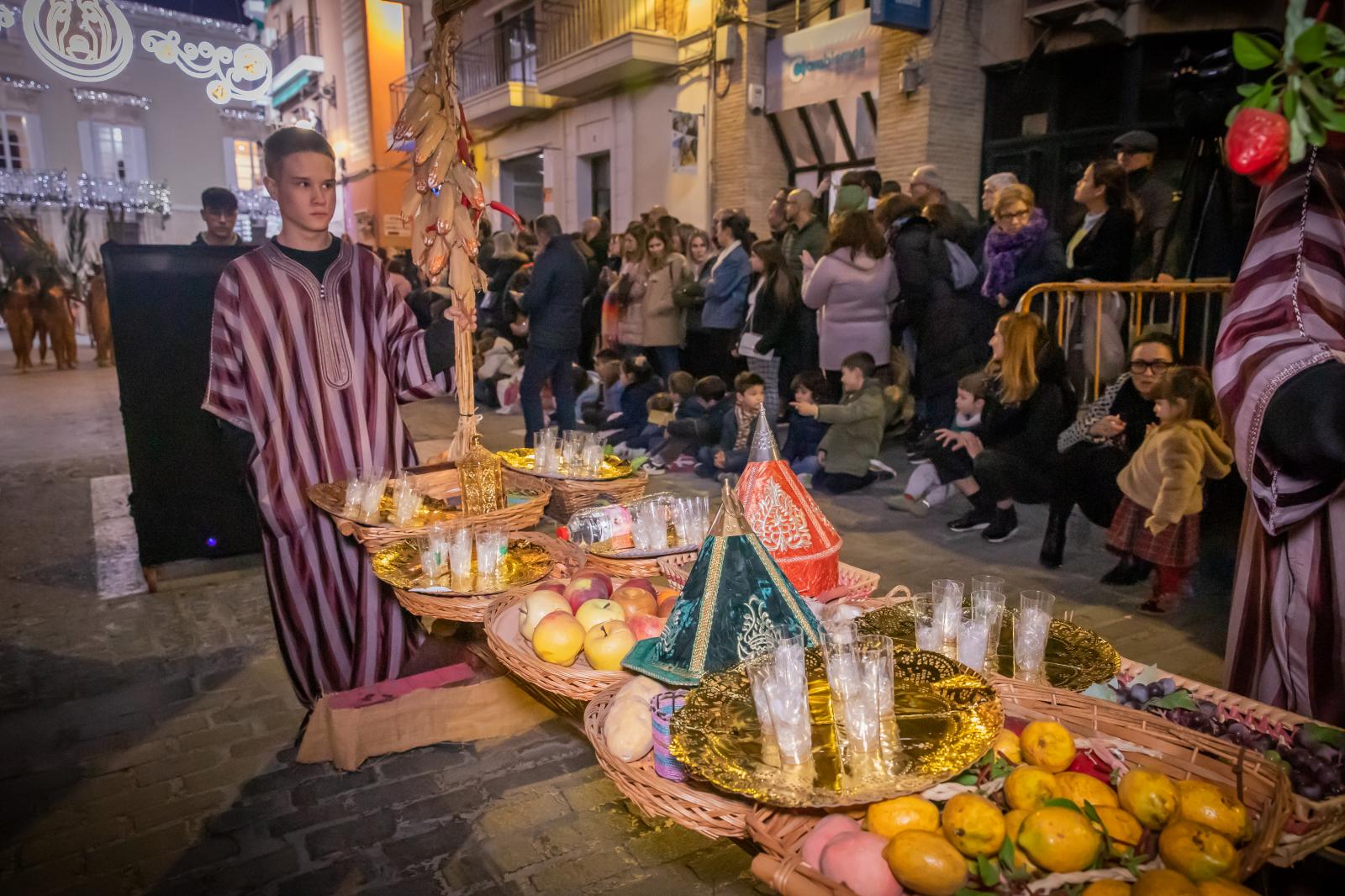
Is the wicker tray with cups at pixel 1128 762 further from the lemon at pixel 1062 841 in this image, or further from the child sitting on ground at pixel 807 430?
the child sitting on ground at pixel 807 430

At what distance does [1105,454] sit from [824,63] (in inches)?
332

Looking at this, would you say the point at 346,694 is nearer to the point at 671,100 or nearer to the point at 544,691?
the point at 544,691

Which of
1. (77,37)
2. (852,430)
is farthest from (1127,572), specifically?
(77,37)

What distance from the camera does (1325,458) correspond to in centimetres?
154

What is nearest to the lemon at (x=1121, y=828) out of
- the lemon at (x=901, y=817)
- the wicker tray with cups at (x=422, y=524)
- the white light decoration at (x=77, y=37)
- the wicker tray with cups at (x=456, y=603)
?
the lemon at (x=901, y=817)

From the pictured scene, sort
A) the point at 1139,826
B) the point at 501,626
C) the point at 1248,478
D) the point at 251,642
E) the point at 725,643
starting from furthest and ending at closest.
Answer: the point at 251,642 → the point at 501,626 → the point at 725,643 → the point at 1248,478 → the point at 1139,826

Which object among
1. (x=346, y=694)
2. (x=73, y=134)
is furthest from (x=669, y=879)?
(x=73, y=134)

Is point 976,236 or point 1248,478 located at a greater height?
point 976,236

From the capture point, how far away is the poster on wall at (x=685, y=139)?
1352 centimetres

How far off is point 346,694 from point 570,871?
1063 millimetres

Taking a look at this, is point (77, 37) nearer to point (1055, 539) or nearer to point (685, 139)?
point (1055, 539)

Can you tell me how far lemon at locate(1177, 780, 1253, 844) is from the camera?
134 centimetres

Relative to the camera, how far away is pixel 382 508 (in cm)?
310

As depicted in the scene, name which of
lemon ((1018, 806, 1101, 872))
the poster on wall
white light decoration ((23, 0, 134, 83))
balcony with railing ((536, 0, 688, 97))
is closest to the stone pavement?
lemon ((1018, 806, 1101, 872))
